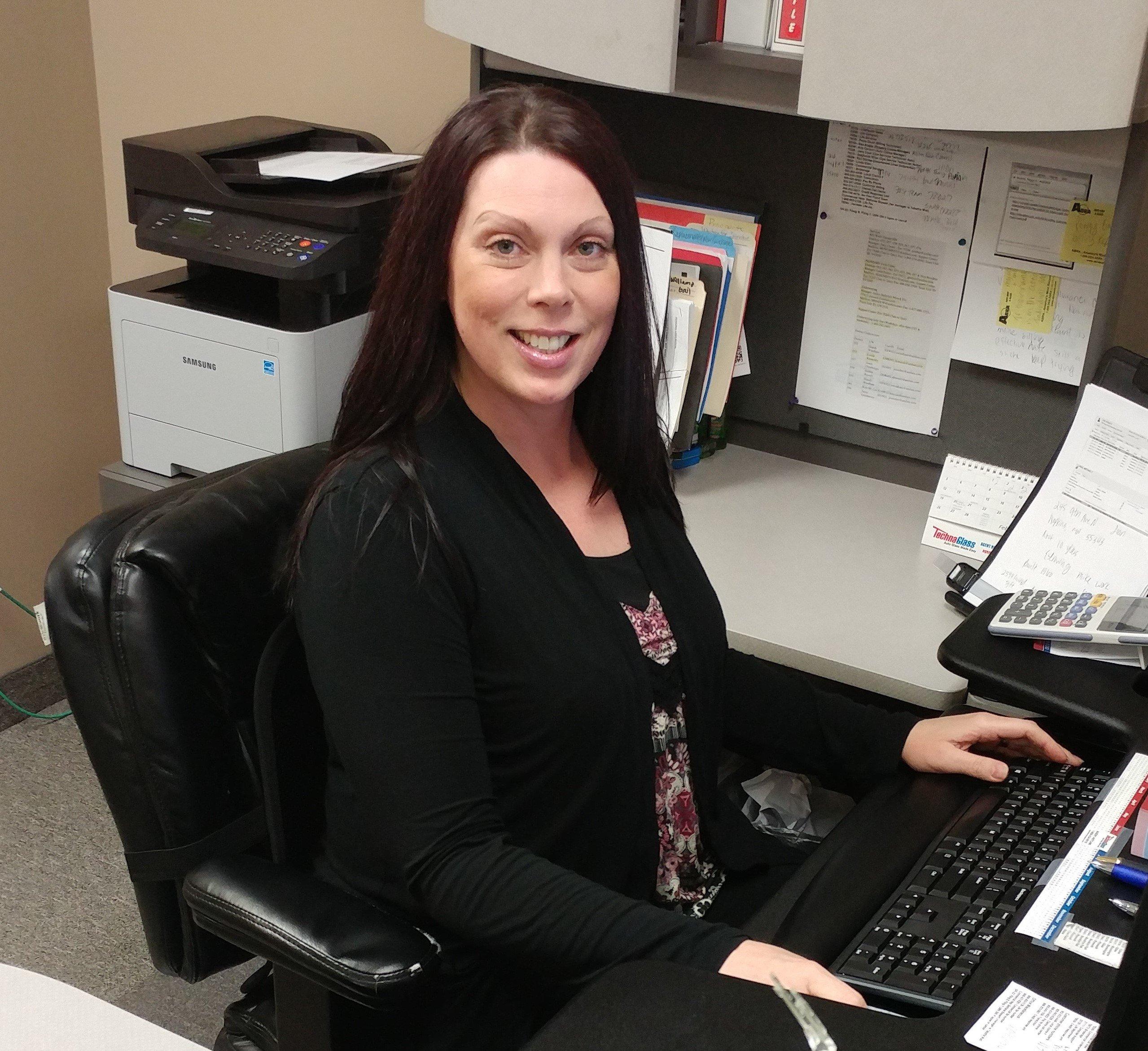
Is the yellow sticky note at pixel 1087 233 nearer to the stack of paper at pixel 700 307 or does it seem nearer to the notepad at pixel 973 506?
the notepad at pixel 973 506

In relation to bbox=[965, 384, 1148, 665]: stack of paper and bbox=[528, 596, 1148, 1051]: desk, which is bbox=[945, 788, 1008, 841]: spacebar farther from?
bbox=[965, 384, 1148, 665]: stack of paper

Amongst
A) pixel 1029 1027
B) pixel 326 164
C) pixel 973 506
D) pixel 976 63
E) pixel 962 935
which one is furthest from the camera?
pixel 326 164

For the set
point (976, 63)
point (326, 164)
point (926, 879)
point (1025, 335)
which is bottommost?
point (926, 879)

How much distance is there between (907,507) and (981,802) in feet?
2.32

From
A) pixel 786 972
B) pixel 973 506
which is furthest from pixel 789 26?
pixel 786 972

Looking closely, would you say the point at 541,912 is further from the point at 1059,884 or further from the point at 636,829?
the point at 1059,884

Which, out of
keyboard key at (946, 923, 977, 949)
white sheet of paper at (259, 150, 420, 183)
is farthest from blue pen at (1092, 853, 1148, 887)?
white sheet of paper at (259, 150, 420, 183)

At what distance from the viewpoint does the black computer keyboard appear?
33.6 inches

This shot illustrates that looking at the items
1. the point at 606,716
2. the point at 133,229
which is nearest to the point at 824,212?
the point at 606,716

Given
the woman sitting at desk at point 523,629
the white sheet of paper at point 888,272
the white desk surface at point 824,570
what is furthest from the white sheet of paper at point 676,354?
the woman sitting at desk at point 523,629

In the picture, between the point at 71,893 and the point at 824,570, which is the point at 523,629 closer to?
the point at 824,570

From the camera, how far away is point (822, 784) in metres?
1.34

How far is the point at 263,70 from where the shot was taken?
2330 mm

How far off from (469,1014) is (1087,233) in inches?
46.3
